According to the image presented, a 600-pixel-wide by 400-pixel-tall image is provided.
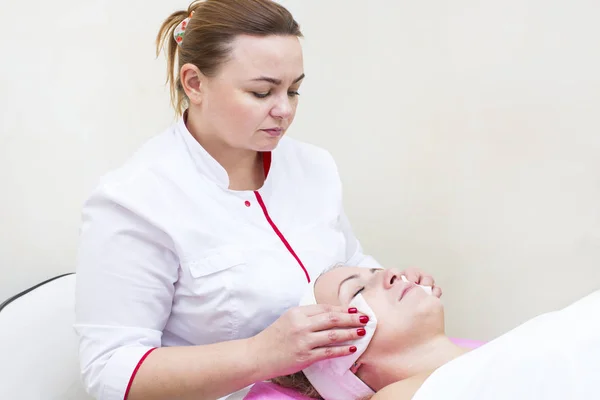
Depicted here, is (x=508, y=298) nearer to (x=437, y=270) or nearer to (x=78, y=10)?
(x=437, y=270)

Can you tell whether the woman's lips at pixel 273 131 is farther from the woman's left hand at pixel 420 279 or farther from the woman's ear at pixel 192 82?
the woman's left hand at pixel 420 279

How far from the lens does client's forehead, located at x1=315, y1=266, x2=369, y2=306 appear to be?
154cm

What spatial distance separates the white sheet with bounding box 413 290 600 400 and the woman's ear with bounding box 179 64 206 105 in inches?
31.9

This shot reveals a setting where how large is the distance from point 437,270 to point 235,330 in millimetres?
1058

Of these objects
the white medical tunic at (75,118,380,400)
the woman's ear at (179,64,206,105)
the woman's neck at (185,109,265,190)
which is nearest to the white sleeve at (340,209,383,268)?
A: the white medical tunic at (75,118,380,400)

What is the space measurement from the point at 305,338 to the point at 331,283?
211 millimetres

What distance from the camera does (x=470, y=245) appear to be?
235cm

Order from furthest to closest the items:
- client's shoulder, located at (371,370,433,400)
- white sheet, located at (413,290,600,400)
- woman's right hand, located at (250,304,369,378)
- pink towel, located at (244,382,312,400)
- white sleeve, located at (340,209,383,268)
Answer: white sleeve, located at (340,209,383,268), pink towel, located at (244,382,312,400), woman's right hand, located at (250,304,369,378), client's shoulder, located at (371,370,433,400), white sheet, located at (413,290,600,400)

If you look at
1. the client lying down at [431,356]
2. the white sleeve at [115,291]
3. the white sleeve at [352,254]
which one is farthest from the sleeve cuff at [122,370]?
the white sleeve at [352,254]

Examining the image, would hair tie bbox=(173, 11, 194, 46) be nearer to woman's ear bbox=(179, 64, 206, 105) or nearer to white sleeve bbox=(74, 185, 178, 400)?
woman's ear bbox=(179, 64, 206, 105)

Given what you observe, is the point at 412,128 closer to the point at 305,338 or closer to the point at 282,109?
the point at 282,109

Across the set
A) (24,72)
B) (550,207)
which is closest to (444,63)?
(550,207)

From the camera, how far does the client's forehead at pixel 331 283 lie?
1.54m

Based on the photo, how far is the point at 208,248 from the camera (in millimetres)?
1546
